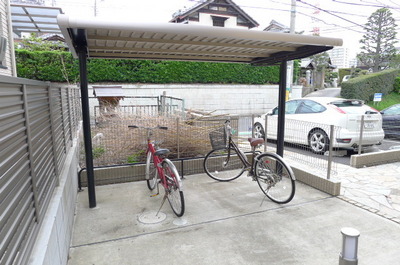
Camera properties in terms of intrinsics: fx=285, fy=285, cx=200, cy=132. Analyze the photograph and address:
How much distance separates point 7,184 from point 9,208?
11cm

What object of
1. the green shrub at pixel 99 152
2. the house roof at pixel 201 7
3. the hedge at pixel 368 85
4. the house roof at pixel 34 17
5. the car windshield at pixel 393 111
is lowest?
the green shrub at pixel 99 152

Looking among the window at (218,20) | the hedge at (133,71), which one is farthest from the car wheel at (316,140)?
the window at (218,20)

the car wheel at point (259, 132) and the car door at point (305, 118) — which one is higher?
the car door at point (305, 118)

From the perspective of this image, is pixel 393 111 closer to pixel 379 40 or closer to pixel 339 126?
pixel 339 126

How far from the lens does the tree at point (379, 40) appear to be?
27.7m

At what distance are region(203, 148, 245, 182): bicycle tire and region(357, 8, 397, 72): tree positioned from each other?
2855 centimetres

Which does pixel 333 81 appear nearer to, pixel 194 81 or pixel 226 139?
pixel 194 81

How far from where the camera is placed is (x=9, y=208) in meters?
1.32

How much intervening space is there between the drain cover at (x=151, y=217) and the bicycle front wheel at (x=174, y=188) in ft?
0.57

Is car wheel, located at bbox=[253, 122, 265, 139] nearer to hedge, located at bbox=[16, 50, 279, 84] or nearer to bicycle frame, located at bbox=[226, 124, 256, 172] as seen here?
bicycle frame, located at bbox=[226, 124, 256, 172]

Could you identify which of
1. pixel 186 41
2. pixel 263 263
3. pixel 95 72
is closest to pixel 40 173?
pixel 263 263

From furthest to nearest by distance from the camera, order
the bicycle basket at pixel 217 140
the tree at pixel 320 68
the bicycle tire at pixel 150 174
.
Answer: the tree at pixel 320 68 → the bicycle basket at pixel 217 140 → the bicycle tire at pixel 150 174

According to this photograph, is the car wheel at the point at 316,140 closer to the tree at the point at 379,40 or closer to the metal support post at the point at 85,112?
the metal support post at the point at 85,112

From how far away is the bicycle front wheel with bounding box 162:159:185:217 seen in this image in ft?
11.1
